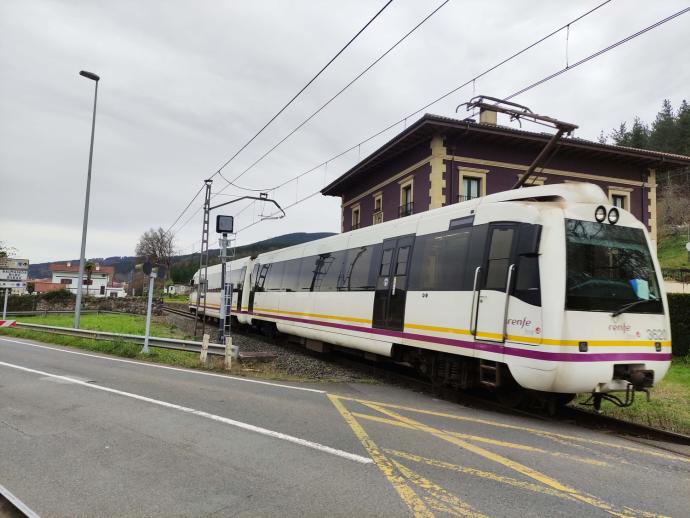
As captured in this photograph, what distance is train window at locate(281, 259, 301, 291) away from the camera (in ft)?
50.5

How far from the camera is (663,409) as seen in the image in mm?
7664

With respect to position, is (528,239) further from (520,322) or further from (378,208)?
(378,208)

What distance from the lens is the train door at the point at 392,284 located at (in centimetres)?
964

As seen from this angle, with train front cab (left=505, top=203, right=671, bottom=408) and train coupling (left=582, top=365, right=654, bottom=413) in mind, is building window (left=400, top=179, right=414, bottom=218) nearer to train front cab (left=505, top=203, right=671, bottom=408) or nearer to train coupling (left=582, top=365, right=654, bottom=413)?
train front cab (left=505, top=203, right=671, bottom=408)

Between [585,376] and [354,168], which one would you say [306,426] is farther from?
[354,168]

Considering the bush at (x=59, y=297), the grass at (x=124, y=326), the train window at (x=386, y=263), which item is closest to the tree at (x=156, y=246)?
the bush at (x=59, y=297)

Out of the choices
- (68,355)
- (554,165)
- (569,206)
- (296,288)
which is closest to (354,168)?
(554,165)

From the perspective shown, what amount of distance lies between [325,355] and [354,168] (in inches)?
700

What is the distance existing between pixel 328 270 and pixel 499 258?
6.55m

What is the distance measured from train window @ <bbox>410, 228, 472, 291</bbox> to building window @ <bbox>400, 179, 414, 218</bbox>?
1604 centimetres

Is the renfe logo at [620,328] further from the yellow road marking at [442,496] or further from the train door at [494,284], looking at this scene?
the yellow road marking at [442,496]

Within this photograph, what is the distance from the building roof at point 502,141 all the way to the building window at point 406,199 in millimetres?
1896

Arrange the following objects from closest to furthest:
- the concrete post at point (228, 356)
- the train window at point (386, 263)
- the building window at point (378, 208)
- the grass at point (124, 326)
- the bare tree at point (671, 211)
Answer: the train window at point (386, 263), the concrete post at point (228, 356), the grass at point (124, 326), the building window at point (378, 208), the bare tree at point (671, 211)

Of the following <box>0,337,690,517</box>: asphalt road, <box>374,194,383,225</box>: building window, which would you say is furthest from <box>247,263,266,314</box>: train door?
<box>0,337,690,517</box>: asphalt road
